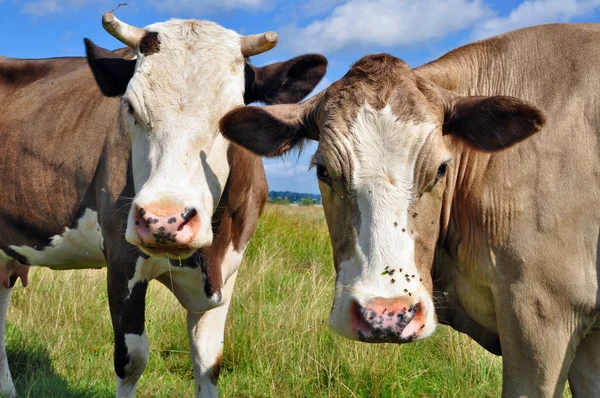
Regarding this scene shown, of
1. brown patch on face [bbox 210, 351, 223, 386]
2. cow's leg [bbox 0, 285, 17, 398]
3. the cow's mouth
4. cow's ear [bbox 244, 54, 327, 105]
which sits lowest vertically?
cow's leg [bbox 0, 285, 17, 398]

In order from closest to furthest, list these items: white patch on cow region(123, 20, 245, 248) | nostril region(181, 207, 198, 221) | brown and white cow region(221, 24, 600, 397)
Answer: brown and white cow region(221, 24, 600, 397) → nostril region(181, 207, 198, 221) → white patch on cow region(123, 20, 245, 248)

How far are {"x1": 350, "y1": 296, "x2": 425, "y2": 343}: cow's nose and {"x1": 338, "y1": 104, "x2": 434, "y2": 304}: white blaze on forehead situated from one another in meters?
0.03

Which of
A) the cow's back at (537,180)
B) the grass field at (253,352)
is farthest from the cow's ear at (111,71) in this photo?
the grass field at (253,352)

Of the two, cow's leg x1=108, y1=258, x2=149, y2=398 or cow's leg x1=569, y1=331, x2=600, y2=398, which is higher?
cow's leg x1=569, y1=331, x2=600, y2=398

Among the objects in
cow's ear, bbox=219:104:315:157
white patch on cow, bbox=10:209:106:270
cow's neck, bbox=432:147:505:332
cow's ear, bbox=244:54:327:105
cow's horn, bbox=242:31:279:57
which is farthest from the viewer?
white patch on cow, bbox=10:209:106:270

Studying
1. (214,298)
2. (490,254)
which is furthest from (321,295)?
(490,254)

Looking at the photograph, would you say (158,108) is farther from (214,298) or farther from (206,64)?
(214,298)

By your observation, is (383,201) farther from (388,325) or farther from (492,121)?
(492,121)

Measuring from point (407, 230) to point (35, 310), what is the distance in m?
5.47

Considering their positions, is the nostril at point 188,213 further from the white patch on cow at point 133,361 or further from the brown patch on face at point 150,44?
the white patch on cow at point 133,361

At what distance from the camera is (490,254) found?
336 centimetres

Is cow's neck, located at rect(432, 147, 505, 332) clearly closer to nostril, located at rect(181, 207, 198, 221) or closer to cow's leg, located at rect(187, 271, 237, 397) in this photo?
nostril, located at rect(181, 207, 198, 221)

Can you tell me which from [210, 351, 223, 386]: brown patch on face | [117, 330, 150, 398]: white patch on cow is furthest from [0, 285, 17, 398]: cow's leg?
[210, 351, 223, 386]: brown patch on face

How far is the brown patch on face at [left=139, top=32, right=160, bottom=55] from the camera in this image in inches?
174
